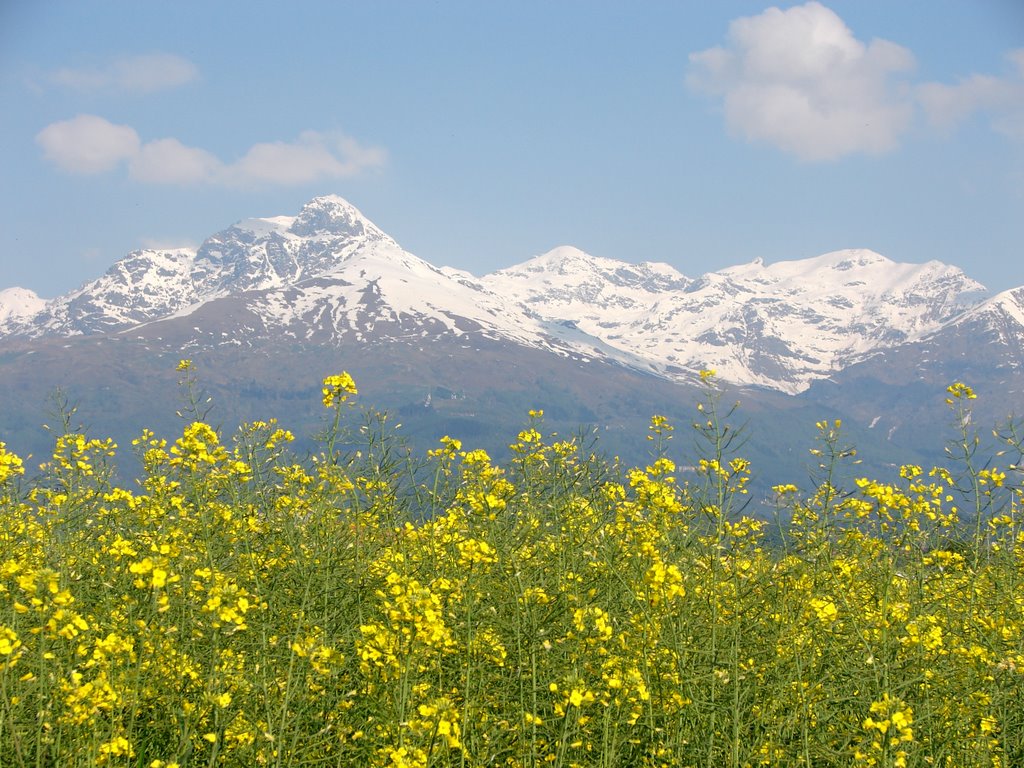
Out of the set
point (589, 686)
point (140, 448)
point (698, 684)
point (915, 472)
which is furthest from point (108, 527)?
point (915, 472)

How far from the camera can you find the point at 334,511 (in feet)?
27.7

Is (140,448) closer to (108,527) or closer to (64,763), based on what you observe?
(108,527)

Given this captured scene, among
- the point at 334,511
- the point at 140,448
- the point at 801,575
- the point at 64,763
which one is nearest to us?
the point at 64,763

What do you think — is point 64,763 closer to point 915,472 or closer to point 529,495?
point 529,495

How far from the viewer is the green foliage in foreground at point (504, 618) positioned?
5711 millimetres

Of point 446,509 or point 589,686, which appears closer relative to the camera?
point 589,686

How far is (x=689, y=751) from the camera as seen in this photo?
6.33 m

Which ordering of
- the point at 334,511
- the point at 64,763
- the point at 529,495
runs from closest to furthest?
the point at 64,763 → the point at 334,511 → the point at 529,495

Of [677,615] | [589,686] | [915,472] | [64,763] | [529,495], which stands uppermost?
[915,472]

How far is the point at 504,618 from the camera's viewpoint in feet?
22.9

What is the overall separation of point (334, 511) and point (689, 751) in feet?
13.5

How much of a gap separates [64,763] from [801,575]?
6.09 m

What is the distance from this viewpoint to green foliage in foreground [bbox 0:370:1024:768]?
571 centimetres

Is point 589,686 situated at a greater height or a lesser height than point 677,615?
lesser
